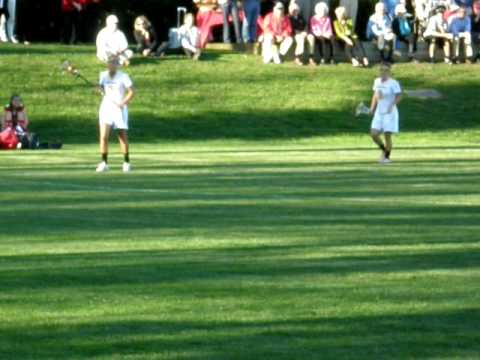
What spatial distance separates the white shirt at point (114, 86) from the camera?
1109 inches

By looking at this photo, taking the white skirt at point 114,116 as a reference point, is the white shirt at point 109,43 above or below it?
above

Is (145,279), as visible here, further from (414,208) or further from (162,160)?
(162,160)

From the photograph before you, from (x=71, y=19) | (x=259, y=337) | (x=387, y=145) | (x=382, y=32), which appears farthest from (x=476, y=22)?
(x=259, y=337)

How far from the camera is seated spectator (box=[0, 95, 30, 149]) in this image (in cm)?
3553

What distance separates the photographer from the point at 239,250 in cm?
1564

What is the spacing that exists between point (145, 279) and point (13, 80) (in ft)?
98.7

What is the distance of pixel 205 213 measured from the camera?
1986 centimetres

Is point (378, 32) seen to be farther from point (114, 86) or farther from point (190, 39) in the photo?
point (114, 86)

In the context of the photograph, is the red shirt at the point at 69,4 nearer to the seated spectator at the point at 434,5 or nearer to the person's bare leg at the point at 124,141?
the seated spectator at the point at 434,5

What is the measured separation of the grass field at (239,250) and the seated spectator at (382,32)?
299 inches

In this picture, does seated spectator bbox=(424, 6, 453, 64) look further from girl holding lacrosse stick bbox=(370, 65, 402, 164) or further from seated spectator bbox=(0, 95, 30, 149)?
seated spectator bbox=(0, 95, 30, 149)

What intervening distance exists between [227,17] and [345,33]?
368cm

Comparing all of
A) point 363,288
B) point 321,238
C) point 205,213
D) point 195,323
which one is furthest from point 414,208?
point 195,323

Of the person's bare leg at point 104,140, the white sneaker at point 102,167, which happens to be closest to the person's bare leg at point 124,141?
the person's bare leg at point 104,140
